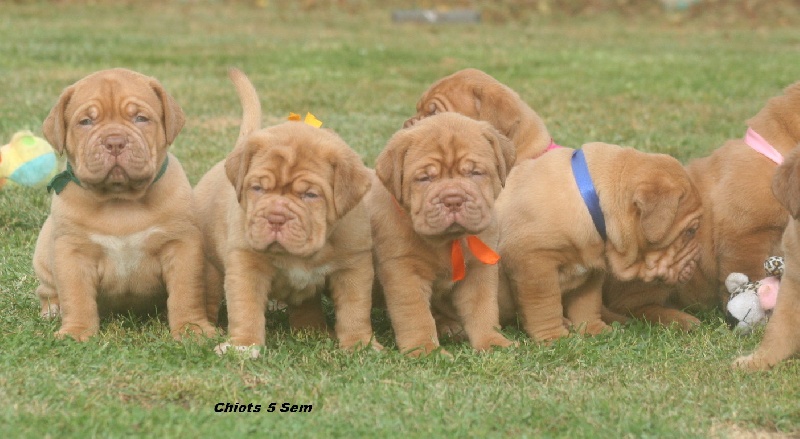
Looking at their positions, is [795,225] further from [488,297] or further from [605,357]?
[488,297]

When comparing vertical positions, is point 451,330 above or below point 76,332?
below

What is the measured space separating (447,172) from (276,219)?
2.76 ft

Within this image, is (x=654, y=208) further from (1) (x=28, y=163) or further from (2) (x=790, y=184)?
(1) (x=28, y=163)

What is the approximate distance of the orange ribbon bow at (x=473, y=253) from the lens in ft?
17.9

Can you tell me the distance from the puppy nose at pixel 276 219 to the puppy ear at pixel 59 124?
121 cm

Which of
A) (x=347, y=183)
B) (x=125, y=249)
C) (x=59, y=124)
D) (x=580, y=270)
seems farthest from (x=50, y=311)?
(x=580, y=270)

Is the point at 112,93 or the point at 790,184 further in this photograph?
the point at 112,93

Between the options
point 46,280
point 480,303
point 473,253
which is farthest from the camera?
point 46,280

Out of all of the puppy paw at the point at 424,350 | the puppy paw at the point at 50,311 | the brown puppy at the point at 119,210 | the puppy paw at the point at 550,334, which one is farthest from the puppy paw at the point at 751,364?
the puppy paw at the point at 50,311

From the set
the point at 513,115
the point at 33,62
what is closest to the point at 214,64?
the point at 33,62

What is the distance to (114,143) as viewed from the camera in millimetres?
5270

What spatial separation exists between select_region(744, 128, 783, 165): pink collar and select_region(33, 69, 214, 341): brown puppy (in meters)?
3.02

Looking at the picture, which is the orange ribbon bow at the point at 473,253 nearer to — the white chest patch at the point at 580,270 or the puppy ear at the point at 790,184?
the white chest patch at the point at 580,270

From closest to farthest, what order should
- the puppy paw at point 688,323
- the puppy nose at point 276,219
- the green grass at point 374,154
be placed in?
the green grass at point 374,154
the puppy nose at point 276,219
the puppy paw at point 688,323
